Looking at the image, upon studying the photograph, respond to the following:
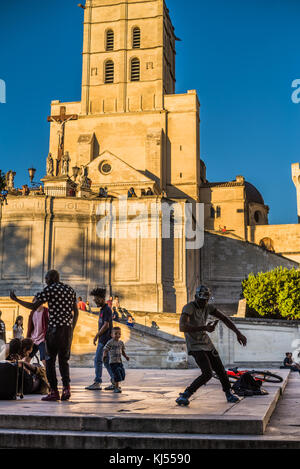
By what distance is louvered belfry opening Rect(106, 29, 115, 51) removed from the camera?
55.1m

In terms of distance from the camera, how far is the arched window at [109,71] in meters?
54.1

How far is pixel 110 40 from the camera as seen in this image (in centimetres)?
5534

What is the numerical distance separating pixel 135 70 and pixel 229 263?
68.9ft

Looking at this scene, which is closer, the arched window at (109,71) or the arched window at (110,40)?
the arched window at (109,71)

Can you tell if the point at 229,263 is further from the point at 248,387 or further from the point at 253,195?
the point at 248,387

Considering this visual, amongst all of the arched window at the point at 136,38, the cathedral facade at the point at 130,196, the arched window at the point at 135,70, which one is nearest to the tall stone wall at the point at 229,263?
the cathedral facade at the point at 130,196

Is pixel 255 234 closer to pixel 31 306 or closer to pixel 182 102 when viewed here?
pixel 182 102

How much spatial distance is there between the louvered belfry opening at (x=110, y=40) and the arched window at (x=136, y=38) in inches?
75.6

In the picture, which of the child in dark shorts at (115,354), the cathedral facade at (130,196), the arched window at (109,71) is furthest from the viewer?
the arched window at (109,71)

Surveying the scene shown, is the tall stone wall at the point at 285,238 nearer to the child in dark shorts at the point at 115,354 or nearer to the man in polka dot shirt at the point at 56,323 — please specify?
the child in dark shorts at the point at 115,354

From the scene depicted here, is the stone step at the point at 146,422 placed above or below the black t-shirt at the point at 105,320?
below

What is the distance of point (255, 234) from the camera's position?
175 ft

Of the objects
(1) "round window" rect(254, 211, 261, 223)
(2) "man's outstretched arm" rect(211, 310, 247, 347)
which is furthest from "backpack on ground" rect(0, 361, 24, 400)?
(1) "round window" rect(254, 211, 261, 223)

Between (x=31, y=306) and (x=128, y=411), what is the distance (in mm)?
2060
